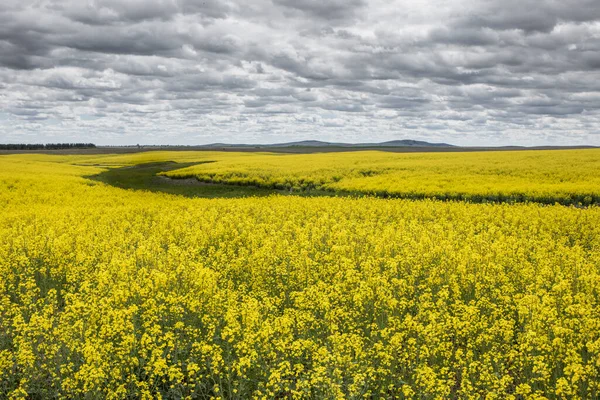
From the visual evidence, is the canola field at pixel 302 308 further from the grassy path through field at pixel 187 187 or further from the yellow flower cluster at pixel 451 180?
the grassy path through field at pixel 187 187

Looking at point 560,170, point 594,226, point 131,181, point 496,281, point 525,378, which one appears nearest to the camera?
point 525,378

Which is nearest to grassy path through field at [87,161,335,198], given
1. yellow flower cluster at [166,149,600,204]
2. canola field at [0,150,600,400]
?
yellow flower cluster at [166,149,600,204]

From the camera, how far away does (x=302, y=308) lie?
31.9ft

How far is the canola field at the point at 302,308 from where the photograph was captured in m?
7.23

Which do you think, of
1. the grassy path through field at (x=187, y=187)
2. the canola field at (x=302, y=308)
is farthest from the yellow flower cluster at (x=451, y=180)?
the canola field at (x=302, y=308)

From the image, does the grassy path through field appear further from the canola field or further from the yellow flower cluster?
A: the canola field

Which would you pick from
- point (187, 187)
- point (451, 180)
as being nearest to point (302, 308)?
point (451, 180)

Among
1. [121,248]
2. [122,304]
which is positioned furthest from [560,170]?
[122,304]

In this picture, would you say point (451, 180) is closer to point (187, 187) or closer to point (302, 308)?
point (187, 187)

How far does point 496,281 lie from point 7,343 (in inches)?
432

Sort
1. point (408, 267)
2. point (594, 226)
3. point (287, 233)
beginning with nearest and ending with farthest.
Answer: point (408, 267), point (287, 233), point (594, 226)

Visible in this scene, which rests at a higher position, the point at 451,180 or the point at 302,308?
the point at 451,180

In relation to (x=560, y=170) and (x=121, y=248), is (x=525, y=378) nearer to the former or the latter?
(x=121, y=248)

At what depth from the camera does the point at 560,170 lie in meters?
41.7
